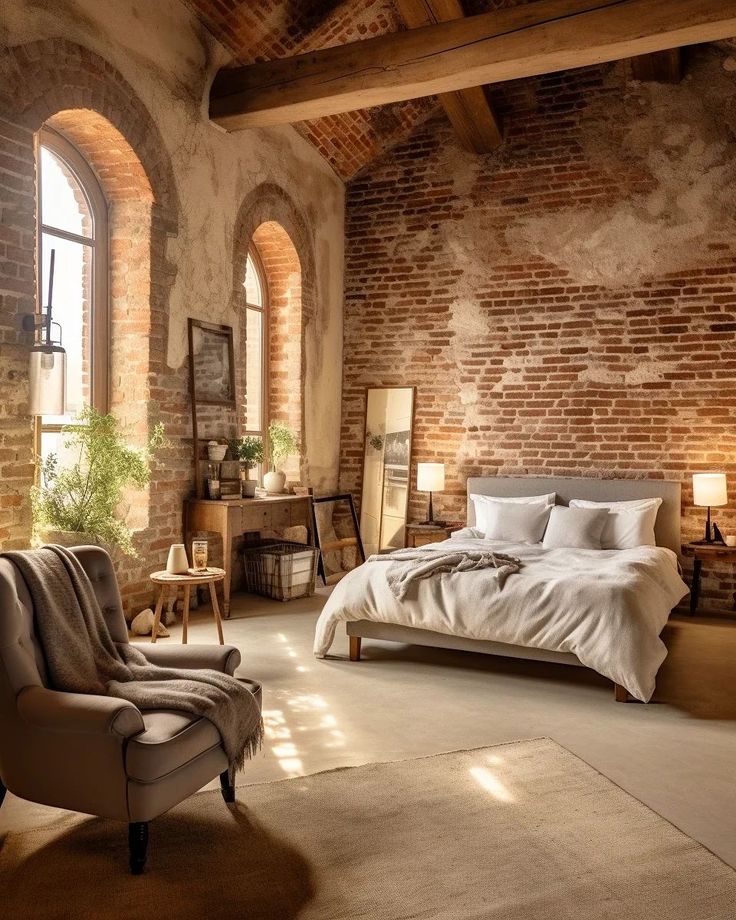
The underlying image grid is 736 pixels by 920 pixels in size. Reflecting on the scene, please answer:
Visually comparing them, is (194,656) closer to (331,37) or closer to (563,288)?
(563,288)

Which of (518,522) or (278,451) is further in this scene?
(278,451)

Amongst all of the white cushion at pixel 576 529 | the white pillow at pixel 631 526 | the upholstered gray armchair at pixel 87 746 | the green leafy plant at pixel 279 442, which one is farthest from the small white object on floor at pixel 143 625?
the white pillow at pixel 631 526

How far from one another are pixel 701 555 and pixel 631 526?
2.15 feet

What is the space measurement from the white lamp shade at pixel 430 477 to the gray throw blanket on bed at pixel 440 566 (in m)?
2.47

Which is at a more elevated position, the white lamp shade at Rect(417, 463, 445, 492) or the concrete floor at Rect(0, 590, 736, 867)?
the white lamp shade at Rect(417, 463, 445, 492)

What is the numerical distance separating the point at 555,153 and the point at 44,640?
6432mm

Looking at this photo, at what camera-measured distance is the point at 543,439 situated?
756cm

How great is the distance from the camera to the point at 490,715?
4.02 metres

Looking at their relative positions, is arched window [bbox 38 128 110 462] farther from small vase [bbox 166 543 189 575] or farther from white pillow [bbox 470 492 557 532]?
white pillow [bbox 470 492 557 532]

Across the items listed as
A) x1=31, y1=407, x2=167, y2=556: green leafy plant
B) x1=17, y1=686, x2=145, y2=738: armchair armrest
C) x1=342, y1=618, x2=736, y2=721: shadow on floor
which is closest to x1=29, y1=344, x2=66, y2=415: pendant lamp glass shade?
x1=31, y1=407, x2=167, y2=556: green leafy plant

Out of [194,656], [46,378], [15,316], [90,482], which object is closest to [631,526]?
[90,482]

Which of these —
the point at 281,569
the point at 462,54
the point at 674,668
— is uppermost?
the point at 462,54

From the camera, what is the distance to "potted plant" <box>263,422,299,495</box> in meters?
6.91

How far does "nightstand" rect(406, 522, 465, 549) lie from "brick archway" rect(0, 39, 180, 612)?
2.43 metres
